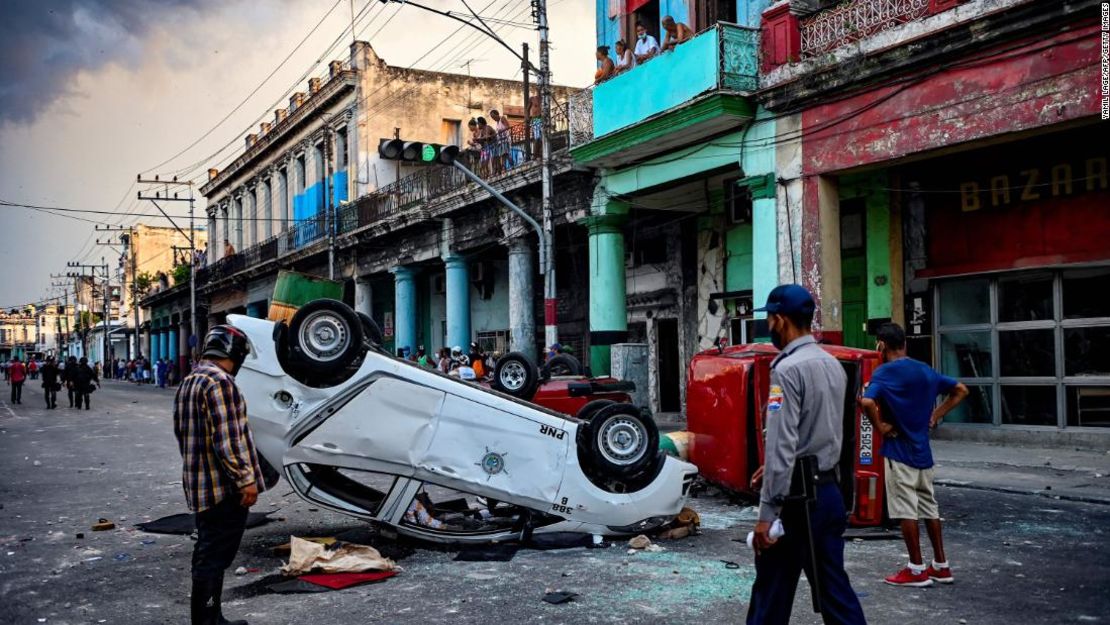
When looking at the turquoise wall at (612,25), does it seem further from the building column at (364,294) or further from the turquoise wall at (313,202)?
the turquoise wall at (313,202)

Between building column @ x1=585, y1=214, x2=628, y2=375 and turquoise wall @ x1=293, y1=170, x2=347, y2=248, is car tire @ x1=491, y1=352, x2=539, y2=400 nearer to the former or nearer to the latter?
building column @ x1=585, y1=214, x2=628, y2=375

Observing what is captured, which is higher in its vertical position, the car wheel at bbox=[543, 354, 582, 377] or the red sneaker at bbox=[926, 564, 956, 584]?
the car wheel at bbox=[543, 354, 582, 377]

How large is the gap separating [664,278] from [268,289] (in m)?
26.6

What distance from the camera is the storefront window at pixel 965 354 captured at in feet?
47.9

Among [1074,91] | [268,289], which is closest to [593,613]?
[1074,91]

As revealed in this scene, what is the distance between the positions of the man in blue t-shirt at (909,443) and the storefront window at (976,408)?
9.49 m

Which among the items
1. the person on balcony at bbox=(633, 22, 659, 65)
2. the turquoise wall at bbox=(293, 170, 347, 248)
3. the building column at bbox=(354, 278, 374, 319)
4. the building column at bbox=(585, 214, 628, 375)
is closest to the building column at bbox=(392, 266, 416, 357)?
the building column at bbox=(354, 278, 374, 319)

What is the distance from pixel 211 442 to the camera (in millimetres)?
4938

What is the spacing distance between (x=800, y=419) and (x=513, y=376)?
6194 millimetres

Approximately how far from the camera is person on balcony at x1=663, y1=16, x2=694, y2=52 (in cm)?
1590

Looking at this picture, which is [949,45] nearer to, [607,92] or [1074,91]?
[1074,91]

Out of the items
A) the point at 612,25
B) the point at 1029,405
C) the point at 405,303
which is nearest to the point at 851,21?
the point at 1029,405

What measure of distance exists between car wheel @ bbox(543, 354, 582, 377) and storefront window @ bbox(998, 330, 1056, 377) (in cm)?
698

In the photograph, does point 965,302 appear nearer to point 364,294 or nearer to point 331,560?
point 331,560
